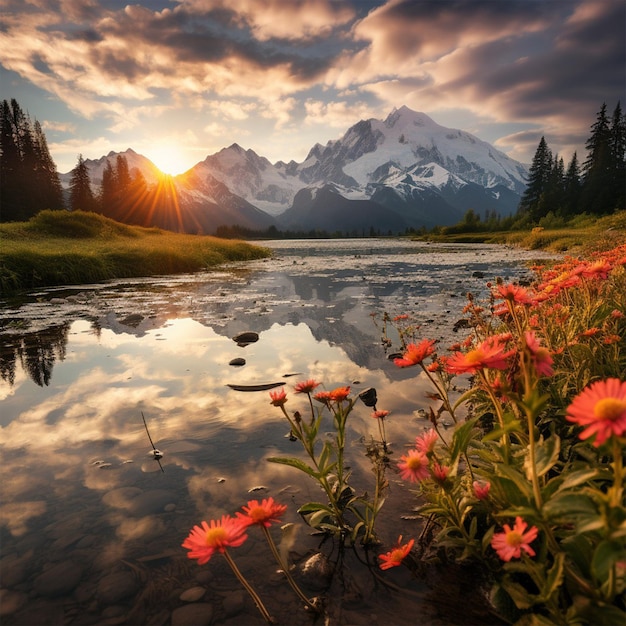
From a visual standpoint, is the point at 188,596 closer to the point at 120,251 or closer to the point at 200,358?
the point at 200,358

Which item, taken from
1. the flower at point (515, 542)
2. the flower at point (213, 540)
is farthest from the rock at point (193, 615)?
the flower at point (515, 542)

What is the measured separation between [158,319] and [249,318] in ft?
8.05

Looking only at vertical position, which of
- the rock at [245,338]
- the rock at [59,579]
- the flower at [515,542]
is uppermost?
the flower at [515,542]

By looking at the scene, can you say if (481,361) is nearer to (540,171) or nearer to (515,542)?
(515,542)

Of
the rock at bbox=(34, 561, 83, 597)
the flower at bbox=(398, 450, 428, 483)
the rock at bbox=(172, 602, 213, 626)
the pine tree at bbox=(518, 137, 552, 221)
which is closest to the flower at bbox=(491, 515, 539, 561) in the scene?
→ the flower at bbox=(398, 450, 428, 483)

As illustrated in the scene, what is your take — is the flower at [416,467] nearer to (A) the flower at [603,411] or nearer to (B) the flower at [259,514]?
(B) the flower at [259,514]

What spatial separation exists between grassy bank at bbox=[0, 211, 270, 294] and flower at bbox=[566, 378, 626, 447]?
1922 centimetres

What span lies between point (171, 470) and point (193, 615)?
1.61 metres

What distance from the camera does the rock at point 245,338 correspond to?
328 inches

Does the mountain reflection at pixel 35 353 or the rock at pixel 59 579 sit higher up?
the mountain reflection at pixel 35 353

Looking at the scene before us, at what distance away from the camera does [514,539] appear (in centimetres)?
179

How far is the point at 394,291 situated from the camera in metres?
15.6

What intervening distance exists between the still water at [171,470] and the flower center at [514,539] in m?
0.70

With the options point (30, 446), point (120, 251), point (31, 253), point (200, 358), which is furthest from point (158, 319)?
point (120, 251)
